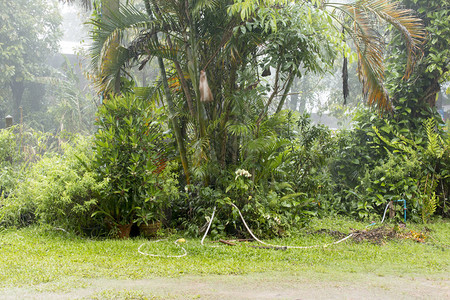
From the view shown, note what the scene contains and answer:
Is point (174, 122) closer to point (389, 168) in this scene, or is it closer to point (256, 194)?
point (256, 194)

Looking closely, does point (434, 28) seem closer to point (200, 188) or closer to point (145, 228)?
point (200, 188)

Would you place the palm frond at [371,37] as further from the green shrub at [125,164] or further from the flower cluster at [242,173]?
the green shrub at [125,164]

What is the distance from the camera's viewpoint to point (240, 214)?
5828 mm

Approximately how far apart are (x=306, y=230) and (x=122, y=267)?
3.31 m

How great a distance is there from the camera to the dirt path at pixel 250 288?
3062mm

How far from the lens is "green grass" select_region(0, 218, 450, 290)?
3678mm

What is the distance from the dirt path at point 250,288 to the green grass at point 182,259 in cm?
15

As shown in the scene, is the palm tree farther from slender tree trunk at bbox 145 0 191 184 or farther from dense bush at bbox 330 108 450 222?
dense bush at bbox 330 108 450 222

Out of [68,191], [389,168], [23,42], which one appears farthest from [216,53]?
[23,42]

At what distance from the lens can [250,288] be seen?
3314mm

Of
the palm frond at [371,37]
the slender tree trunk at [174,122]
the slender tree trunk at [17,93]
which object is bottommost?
the slender tree trunk at [174,122]

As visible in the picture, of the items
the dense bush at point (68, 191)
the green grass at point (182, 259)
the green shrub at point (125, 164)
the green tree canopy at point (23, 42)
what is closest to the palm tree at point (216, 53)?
the green shrub at point (125, 164)

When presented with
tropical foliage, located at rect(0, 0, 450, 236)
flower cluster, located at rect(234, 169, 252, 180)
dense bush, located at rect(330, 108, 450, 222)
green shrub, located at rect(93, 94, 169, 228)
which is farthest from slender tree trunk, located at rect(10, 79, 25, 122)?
flower cluster, located at rect(234, 169, 252, 180)

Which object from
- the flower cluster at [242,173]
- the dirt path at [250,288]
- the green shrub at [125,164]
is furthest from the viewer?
the flower cluster at [242,173]
